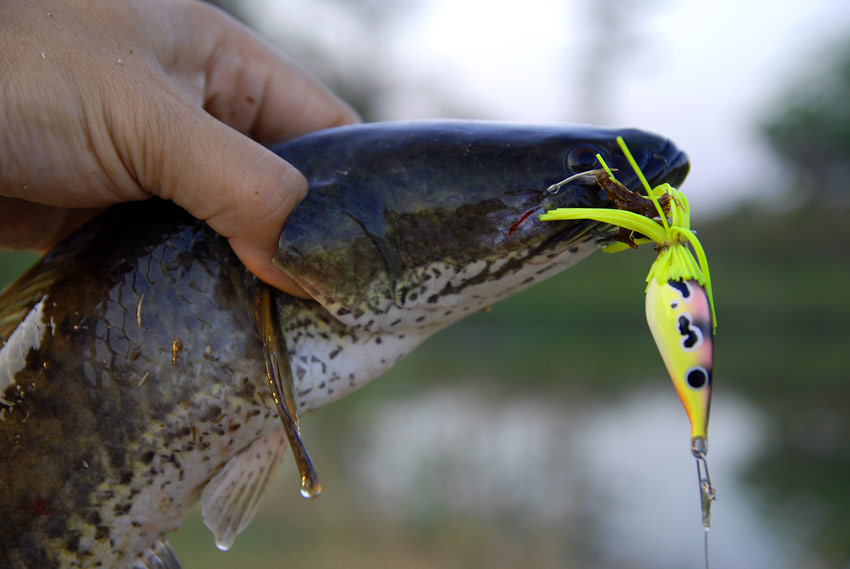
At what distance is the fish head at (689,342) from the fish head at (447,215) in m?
0.37

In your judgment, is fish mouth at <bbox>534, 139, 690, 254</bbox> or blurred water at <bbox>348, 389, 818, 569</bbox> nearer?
fish mouth at <bbox>534, 139, 690, 254</bbox>

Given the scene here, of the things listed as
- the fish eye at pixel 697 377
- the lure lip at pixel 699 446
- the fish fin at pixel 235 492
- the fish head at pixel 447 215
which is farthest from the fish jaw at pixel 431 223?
the lure lip at pixel 699 446

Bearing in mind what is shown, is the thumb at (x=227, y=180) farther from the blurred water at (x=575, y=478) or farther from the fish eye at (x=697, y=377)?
the blurred water at (x=575, y=478)

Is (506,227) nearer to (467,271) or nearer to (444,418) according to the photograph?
(467,271)

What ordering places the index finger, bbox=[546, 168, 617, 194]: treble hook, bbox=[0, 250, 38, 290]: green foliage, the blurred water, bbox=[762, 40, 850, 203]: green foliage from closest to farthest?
bbox=[546, 168, 617, 194]: treble hook
the index finger
the blurred water
bbox=[0, 250, 38, 290]: green foliage
bbox=[762, 40, 850, 203]: green foliage

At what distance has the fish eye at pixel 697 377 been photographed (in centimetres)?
145

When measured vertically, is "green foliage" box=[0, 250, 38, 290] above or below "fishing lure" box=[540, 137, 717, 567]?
below

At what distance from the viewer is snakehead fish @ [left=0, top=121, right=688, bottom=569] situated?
1.84 m

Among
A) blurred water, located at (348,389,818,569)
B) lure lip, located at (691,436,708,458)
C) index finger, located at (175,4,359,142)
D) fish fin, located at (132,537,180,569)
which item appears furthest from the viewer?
blurred water, located at (348,389,818,569)

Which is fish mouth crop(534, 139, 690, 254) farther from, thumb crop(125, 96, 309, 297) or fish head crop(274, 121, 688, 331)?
thumb crop(125, 96, 309, 297)

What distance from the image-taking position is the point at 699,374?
4.79 ft

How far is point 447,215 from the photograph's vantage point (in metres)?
1.92

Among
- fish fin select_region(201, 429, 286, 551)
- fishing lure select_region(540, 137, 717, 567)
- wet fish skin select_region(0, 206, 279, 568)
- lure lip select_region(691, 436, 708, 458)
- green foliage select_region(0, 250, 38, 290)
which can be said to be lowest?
green foliage select_region(0, 250, 38, 290)

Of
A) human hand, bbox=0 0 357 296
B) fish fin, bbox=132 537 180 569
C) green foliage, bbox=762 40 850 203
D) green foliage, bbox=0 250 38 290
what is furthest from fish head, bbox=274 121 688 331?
green foliage, bbox=762 40 850 203
